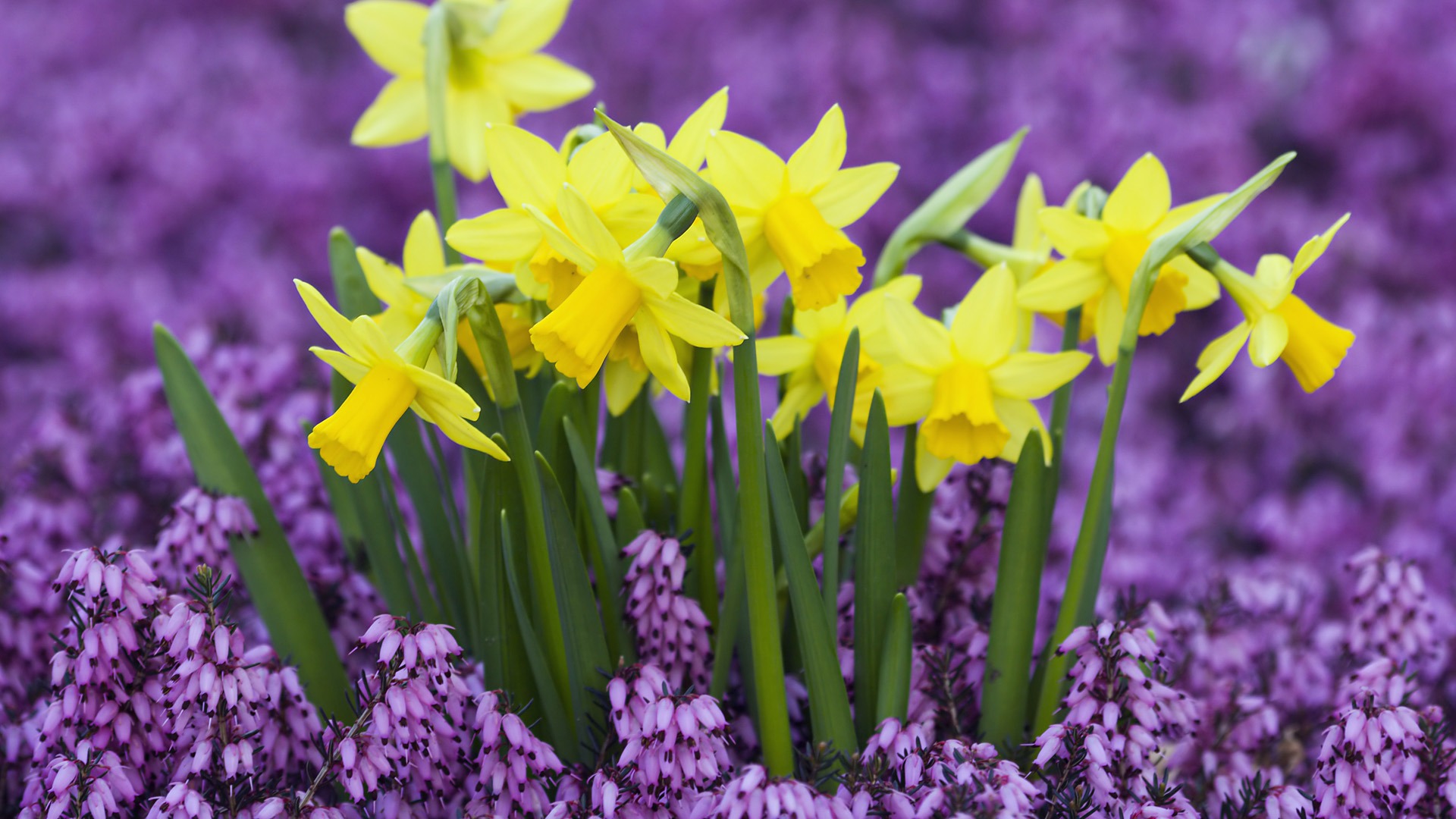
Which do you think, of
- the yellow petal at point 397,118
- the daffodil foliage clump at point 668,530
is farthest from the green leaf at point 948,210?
the yellow petal at point 397,118

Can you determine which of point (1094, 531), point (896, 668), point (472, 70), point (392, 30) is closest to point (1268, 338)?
point (1094, 531)

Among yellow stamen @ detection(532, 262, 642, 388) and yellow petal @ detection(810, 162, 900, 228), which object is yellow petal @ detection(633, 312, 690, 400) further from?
yellow petal @ detection(810, 162, 900, 228)

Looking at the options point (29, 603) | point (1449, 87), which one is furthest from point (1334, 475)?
point (29, 603)

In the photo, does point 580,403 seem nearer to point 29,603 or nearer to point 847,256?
point 847,256

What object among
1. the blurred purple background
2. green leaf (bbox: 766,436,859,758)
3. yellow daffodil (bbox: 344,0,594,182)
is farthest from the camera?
the blurred purple background

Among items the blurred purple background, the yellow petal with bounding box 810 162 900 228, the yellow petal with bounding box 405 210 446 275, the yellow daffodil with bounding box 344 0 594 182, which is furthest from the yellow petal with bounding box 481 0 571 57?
the blurred purple background

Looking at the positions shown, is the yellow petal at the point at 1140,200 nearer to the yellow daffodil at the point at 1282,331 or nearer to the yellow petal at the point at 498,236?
the yellow daffodil at the point at 1282,331

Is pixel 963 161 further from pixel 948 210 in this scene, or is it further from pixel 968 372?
pixel 968 372
